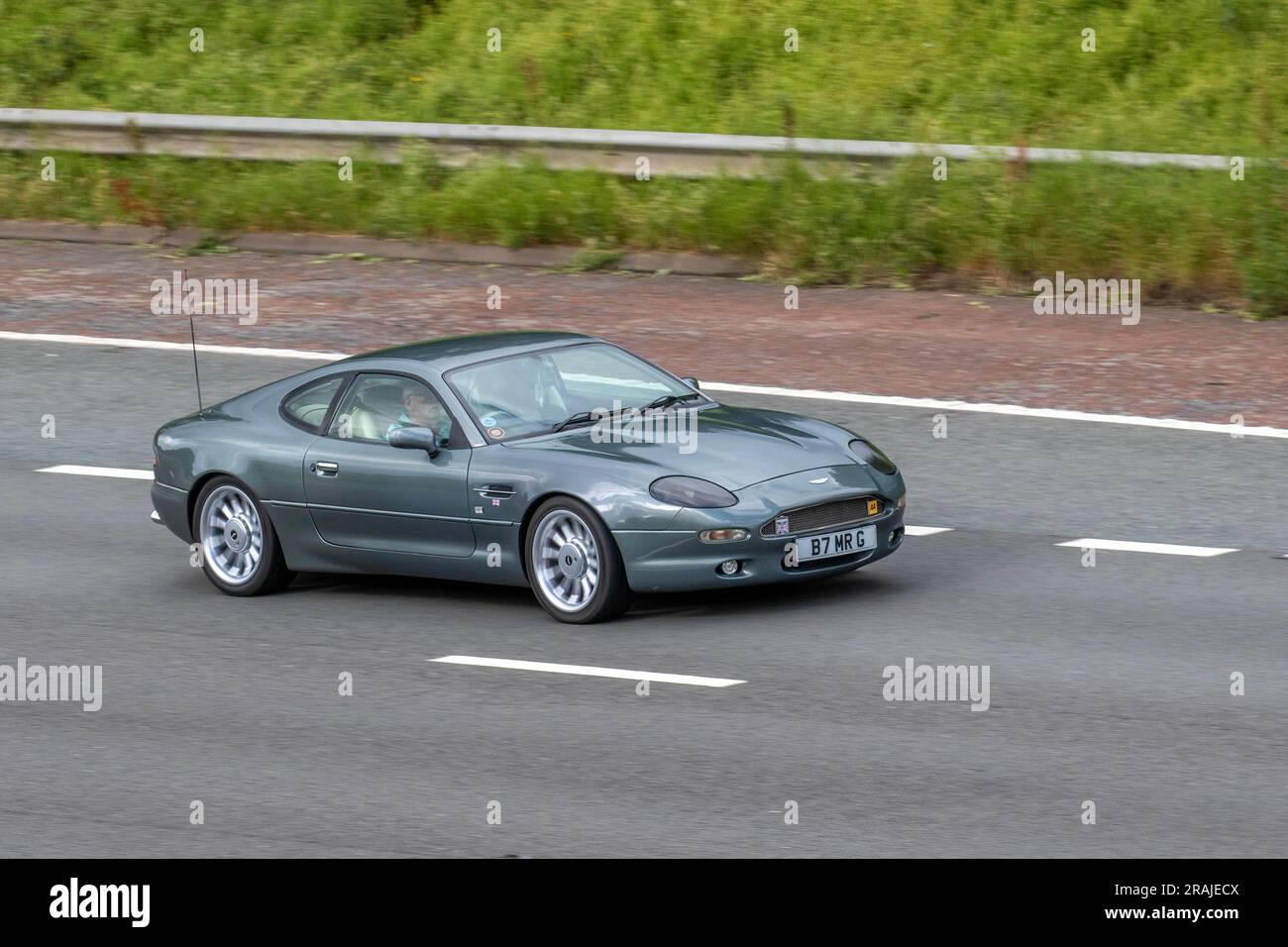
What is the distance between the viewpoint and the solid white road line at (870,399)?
13.7 metres

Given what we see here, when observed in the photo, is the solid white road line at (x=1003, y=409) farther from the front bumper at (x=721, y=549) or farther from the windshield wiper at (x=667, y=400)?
the front bumper at (x=721, y=549)

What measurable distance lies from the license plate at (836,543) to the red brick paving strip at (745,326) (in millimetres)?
4643

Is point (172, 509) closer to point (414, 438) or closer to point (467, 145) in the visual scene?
point (414, 438)

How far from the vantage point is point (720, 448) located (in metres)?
10.2

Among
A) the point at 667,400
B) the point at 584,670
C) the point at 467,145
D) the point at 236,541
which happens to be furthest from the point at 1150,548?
the point at 467,145

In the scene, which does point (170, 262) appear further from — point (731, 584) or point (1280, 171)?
point (731, 584)

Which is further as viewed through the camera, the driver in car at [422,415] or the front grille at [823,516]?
the driver in car at [422,415]

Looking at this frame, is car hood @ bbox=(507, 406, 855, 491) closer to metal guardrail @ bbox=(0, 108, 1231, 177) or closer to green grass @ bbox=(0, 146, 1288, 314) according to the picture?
green grass @ bbox=(0, 146, 1288, 314)

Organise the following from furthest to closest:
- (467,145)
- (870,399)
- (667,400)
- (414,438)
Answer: (467,145) < (870,399) < (667,400) < (414,438)

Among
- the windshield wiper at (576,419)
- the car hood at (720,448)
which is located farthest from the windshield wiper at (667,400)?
the windshield wiper at (576,419)

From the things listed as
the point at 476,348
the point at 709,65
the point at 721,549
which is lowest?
the point at 721,549

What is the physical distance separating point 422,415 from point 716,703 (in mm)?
2741

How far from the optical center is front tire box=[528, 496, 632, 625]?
981 centimetres

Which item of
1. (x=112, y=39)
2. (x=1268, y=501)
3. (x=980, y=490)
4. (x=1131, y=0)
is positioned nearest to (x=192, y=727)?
(x=980, y=490)
